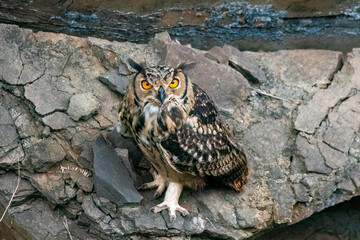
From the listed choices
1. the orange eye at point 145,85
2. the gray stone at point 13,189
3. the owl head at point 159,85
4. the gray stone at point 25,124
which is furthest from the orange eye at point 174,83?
the gray stone at point 13,189

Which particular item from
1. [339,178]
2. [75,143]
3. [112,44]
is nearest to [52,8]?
[112,44]

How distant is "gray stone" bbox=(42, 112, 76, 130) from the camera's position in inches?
173

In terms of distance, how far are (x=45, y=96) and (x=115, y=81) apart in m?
0.54

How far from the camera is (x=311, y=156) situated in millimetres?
4500

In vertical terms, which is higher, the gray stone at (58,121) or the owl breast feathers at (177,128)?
the owl breast feathers at (177,128)

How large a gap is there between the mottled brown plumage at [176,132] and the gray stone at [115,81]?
0.54m

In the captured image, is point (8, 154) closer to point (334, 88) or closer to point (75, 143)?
point (75, 143)

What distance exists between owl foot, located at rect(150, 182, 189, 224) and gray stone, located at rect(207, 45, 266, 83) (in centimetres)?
119

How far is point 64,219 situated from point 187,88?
1.26 m

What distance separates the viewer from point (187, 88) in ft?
12.9

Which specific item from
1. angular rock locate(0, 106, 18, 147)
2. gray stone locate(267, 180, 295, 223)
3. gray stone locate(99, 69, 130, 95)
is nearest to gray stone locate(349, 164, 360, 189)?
gray stone locate(267, 180, 295, 223)

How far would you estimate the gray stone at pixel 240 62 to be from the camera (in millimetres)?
4930

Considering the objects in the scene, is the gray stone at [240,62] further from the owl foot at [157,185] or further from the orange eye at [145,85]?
the orange eye at [145,85]

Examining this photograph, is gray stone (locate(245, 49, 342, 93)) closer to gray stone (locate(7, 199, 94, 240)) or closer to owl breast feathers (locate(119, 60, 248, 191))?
owl breast feathers (locate(119, 60, 248, 191))
